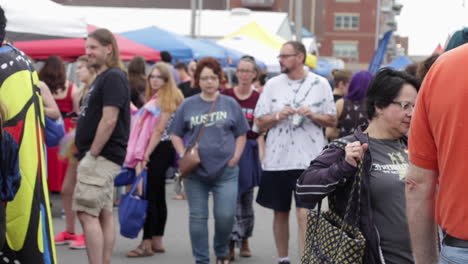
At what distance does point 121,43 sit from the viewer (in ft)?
51.1

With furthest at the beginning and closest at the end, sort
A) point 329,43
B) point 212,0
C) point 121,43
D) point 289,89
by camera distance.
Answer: point 329,43
point 212,0
point 121,43
point 289,89

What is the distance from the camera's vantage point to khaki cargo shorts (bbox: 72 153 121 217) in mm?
6914

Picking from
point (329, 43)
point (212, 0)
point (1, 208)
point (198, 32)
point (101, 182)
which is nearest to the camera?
point (1, 208)

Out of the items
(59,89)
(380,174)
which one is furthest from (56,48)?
(380,174)

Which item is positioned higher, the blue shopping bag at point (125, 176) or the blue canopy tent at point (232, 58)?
the blue shopping bag at point (125, 176)

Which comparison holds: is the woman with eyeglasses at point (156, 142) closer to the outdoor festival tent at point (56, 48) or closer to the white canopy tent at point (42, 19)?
the white canopy tent at point (42, 19)

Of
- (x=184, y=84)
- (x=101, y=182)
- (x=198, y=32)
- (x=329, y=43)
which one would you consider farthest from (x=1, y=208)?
(x=329, y=43)

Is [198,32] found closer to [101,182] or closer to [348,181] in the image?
[101,182]

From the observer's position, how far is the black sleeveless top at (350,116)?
9430 millimetres

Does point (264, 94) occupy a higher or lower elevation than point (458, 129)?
lower

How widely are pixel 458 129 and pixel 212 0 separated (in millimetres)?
83356

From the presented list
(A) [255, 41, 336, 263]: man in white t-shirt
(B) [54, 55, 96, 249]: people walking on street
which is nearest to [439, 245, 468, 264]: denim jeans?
(A) [255, 41, 336, 263]: man in white t-shirt

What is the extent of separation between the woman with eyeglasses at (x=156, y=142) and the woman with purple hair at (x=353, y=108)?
1.62 m

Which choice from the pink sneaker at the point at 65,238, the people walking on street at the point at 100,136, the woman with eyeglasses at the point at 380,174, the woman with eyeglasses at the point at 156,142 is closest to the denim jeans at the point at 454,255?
the woman with eyeglasses at the point at 380,174
